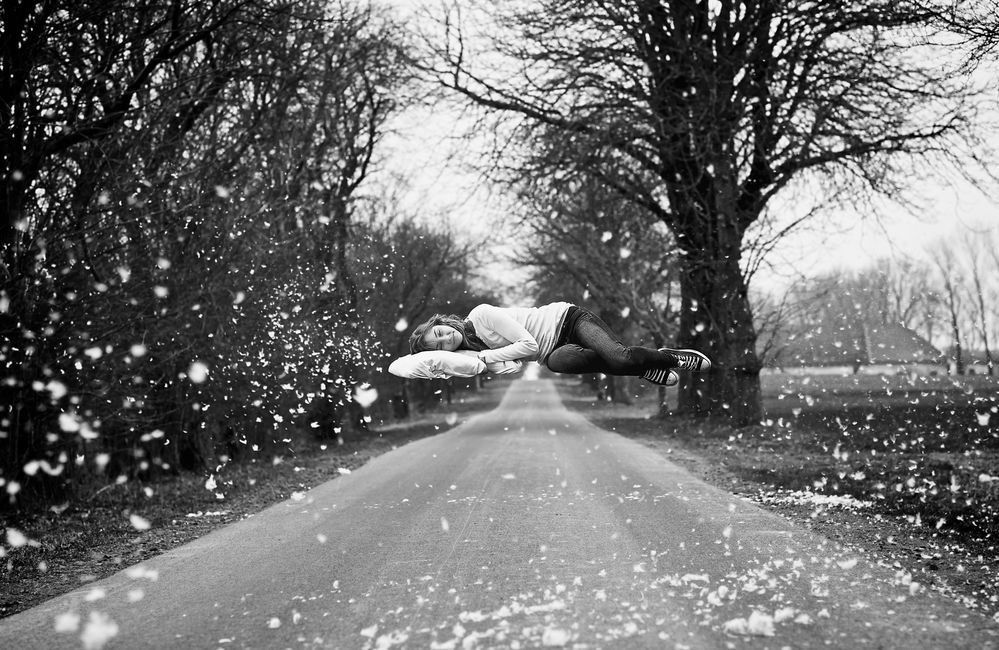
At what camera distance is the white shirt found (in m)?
3.96

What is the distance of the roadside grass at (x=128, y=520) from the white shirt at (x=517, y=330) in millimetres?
4662

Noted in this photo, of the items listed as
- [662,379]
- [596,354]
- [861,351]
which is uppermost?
[596,354]

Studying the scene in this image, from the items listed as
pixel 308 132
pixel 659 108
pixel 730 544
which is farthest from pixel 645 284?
pixel 308 132

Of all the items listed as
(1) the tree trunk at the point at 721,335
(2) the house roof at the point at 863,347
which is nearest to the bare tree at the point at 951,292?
(2) the house roof at the point at 863,347

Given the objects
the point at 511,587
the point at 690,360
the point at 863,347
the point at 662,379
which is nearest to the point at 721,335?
the point at 511,587

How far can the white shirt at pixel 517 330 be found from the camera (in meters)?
3.96

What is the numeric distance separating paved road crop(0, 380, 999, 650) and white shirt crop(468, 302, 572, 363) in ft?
6.00

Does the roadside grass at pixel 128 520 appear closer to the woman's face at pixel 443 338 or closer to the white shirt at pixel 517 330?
the woman's face at pixel 443 338

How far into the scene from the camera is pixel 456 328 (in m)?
4.10

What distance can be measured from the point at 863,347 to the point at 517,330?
62099mm

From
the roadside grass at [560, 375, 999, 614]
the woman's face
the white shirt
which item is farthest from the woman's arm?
the roadside grass at [560, 375, 999, 614]

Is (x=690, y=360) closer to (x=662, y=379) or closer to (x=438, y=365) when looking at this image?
(x=662, y=379)

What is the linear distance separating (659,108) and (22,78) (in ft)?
29.1

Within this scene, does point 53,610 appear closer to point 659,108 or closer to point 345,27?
point 659,108
